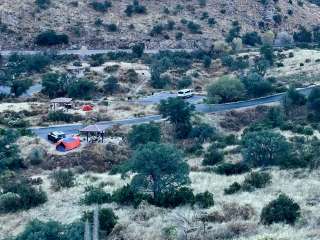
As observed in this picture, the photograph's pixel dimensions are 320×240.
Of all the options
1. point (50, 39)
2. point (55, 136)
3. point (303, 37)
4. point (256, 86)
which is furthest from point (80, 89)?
point (303, 37)

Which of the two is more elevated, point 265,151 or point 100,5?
point 100,5

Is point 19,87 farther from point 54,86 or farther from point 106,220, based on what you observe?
point 106,220

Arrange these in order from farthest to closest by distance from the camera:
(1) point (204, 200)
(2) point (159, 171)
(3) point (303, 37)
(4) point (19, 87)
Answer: (3) point (303, 37)
(4) point (19, 87)
(2) point (159, 171)
(1) point (204, 200)

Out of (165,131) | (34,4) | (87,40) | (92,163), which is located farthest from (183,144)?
(34,4)

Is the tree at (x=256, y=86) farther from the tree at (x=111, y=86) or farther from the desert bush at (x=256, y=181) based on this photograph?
the desert bush at (x=256, y=181)

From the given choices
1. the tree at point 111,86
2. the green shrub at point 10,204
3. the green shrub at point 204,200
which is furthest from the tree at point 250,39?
the green shrub at point 204,200

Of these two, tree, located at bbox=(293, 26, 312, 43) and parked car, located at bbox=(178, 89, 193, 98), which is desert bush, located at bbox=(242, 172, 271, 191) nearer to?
parked car, located at bbox=(178, 89, 193, 98)
